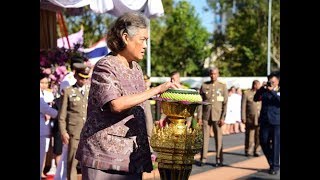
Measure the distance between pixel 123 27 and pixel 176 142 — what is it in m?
0.80

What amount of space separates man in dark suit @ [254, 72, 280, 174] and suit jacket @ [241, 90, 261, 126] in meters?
3.25

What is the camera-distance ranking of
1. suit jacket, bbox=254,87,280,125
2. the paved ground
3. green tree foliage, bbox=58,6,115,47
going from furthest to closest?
1. green tree foliage, bbox=58,6,115,47
2. suit jacket, bbox=254,87,280,125
3. the paved ground

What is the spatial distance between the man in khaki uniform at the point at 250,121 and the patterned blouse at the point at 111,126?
9.98m

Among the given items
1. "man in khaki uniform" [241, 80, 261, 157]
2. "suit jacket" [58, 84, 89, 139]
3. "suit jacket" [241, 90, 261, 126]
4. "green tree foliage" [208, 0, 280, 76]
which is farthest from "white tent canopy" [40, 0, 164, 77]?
"green tree foliage" [208, 0, 280, 76]

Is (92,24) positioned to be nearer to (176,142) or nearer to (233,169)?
(233,169)

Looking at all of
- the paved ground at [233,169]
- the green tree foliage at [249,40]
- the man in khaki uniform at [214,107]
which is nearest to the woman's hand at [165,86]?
the paved ground at [233,169]

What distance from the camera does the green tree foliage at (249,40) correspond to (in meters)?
43.2

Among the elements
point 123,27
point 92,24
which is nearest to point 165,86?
point 123,27

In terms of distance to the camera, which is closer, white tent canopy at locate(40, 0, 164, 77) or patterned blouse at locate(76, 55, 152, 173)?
patterned blouse at locate(76, 55, 152, 173)

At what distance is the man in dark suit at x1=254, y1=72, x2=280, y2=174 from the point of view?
33.9ft

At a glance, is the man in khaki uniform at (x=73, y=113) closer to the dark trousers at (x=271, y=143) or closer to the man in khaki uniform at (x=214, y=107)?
the dark trousers at (x=271, y=143)

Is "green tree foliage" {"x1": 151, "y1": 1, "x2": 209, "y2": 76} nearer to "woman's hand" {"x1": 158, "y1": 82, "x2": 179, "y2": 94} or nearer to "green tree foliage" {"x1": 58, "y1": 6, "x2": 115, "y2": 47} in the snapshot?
"green tree foliage" {"x1": 58, "y1": 6, "x2": 115, "y2": 47}
